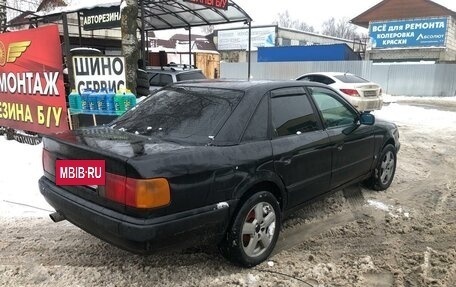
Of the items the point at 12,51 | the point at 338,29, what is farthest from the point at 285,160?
the point at 338,29

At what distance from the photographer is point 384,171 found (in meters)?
5.53

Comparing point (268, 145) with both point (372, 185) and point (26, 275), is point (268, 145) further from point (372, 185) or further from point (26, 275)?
point (372, 185)

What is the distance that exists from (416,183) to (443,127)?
21.3ft

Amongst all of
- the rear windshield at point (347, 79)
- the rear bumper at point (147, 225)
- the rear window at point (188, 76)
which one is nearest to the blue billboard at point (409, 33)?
the rear windshield at point (347, 79)

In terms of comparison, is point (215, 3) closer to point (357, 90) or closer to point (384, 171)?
point (357, 90)

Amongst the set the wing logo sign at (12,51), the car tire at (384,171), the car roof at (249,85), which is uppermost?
the wing logo sign at (12,51)

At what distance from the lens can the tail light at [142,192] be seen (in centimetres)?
272

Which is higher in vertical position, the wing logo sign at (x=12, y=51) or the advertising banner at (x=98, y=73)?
the wing logo sign at (x=12, y=51)

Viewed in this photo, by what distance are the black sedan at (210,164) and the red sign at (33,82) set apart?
12.0 ft

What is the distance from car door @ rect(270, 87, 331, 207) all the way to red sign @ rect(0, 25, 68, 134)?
15.2 feet

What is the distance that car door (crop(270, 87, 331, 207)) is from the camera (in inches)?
144

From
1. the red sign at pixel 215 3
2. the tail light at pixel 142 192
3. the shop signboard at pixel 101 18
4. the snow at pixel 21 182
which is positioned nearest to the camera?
the tail light at pixel 142 192

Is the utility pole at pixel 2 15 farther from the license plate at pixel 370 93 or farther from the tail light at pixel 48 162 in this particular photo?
the license plate at pixel 370 93

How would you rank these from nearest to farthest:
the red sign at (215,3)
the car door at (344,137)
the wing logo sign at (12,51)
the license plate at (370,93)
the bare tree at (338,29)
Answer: the car door at (344,137)
the wing logo sign at (12,51)
the red sign at (215,3)
the license plate at (370,93)
the bare tree at (338,29)
